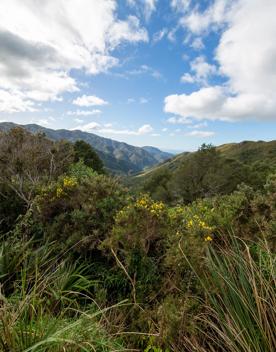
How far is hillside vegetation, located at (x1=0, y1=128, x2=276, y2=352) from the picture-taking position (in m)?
2.19

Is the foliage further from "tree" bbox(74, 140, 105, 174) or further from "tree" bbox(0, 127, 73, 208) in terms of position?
"tree" bbox(74, 140, 105, 174)

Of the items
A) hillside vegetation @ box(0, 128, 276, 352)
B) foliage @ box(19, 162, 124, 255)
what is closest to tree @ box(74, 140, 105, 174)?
hillside vegetation @ box(0, 128, 276, 352)

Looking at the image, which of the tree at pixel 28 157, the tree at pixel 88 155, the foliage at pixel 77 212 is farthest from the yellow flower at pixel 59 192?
the tree at pixel 88 155

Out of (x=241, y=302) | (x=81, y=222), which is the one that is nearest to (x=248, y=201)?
(x=81, y=222)

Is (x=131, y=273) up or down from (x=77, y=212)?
down

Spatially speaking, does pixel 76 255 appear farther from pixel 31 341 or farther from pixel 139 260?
pixel 31 341

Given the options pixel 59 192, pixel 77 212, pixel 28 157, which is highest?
pixel 28 157

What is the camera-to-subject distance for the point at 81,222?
5199 mm

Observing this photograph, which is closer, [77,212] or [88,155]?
[77,212]

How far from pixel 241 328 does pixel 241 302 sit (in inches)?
7.3

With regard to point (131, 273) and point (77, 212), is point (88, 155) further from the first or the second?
point (131, 273)

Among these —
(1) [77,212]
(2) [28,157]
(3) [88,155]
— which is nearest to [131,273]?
(1) [77,212]

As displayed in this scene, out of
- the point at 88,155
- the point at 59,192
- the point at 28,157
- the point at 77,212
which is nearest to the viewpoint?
the point at 77,212

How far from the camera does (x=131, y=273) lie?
4.29 metres
